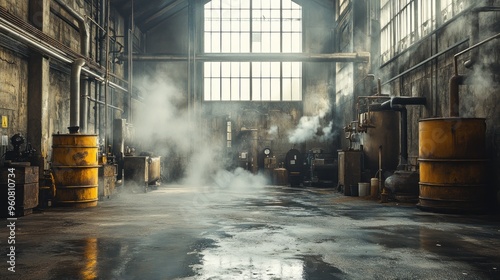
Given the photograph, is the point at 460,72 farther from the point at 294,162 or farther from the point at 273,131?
the point at 273,131

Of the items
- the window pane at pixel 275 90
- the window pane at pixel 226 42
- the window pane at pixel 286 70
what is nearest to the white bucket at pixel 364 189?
the window pane at pixel 275 90

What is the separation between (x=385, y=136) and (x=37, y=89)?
9.83 meters

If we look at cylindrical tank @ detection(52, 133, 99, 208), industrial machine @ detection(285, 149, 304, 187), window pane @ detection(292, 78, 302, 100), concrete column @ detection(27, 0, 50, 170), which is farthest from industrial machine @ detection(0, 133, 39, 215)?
window pane @ detection(292, 78, 302, 100)

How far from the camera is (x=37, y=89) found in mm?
12031

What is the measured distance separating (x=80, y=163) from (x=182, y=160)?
39.5 feet

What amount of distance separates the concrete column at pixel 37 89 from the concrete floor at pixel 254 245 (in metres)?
2.64

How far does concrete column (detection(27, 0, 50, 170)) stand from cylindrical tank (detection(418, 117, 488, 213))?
928 centimetres

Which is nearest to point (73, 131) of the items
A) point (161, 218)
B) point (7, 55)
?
point (7, 55)

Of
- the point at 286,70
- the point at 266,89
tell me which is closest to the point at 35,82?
the point at 266,89

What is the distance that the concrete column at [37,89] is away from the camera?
11.9 m

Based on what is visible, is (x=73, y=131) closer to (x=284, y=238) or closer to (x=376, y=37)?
(x=284, y=238)

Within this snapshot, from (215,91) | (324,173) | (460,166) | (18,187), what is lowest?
(324,173)

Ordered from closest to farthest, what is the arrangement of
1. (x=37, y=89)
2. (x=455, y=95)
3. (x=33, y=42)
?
(x=455, y=95) < (x=33, y=42) < (x=37, y=89)

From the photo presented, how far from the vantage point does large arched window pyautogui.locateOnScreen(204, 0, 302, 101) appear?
24344mm
